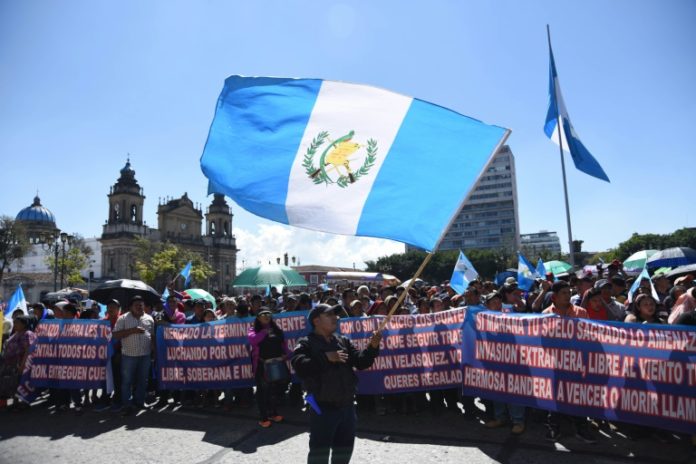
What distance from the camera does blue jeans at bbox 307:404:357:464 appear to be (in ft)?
12.7

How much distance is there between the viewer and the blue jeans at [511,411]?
5.88 m

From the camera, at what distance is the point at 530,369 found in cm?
574

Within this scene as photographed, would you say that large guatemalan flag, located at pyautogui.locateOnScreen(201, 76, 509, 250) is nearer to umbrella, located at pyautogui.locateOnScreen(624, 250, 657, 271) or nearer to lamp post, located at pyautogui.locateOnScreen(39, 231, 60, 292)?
umbrella, located at pyautogui.locateOnScreen(624, 250, 657, 271)

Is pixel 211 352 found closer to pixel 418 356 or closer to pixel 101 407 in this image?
pixel 101 407

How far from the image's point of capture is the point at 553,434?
5.59 metres

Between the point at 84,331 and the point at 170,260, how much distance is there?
5937 cm

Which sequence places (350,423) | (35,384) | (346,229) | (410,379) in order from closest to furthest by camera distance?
(350,423)
(346,229)
(410,379)
(35,384)

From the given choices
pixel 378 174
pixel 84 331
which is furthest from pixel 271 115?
pixel 84 331

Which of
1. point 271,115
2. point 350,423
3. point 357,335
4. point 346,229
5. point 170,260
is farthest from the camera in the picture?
point 170,260

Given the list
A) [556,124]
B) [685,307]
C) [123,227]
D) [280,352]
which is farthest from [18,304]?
[123,227]

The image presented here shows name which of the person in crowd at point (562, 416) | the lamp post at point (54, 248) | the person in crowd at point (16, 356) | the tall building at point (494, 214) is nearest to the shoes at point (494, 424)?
the person in crowd at point (562, 416)

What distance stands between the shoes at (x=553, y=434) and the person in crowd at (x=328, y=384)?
295 centimetres

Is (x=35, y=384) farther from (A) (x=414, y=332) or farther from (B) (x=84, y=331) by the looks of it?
(A) (x=414, y=332)

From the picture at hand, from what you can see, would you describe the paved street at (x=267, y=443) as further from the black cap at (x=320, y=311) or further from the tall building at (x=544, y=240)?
the tall building at (x=544, y=240)
